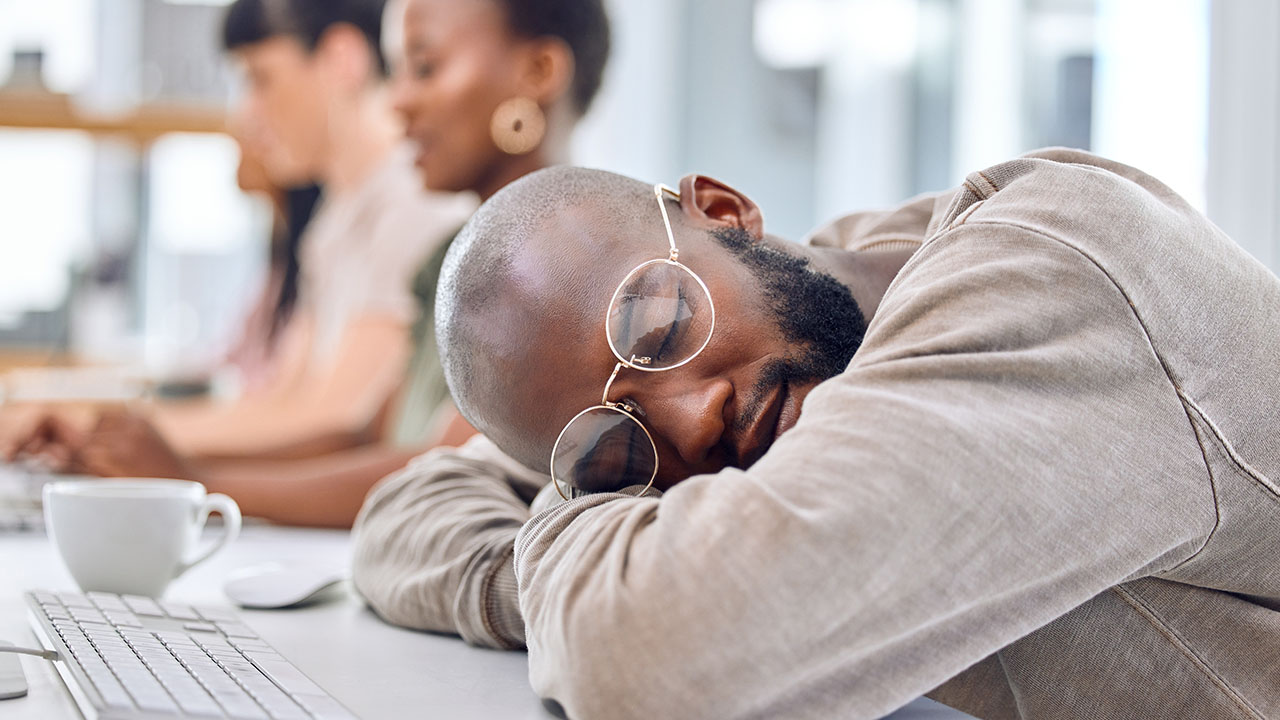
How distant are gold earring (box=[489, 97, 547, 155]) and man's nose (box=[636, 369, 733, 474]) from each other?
1.05m

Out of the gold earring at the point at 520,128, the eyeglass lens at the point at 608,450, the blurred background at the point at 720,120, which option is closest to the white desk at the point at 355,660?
the eyeglass lens at the point at 608,450

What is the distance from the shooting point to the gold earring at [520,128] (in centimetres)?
171

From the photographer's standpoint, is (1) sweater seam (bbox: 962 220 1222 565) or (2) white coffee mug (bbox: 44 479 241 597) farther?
(2) white coffee mug (bbox: 44 479 241 597)

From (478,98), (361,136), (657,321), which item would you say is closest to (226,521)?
(657,321)

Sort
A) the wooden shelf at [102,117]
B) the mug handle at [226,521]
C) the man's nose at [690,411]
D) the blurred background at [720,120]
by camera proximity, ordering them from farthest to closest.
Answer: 1. the wooden shelf at [102,117]
2. the blurred background at [720,120]
3. the mug handle at [226,521]
4. the man's nose at [690,411]

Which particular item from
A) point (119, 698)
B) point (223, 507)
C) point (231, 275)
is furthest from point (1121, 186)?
point (231, 275)

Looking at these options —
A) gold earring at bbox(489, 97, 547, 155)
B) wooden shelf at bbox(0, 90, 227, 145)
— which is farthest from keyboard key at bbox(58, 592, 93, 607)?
wooden shelf at bbox(0, 90, 227, 145)

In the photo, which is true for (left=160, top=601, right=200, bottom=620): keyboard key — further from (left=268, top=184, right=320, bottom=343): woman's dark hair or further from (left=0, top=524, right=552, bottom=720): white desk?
(left=268, top=184, right=320, bottom=343): woman's dark hair

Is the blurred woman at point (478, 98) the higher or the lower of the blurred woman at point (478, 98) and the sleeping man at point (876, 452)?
the higher

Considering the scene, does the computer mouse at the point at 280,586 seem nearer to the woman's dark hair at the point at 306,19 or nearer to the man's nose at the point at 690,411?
the man's nose at the point at 690,411

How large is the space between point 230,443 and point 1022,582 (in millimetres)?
1922

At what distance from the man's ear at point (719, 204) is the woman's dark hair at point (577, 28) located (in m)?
0.91

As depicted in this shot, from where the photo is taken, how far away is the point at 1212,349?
0.61 m

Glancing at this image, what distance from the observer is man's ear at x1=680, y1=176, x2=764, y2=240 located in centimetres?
83
